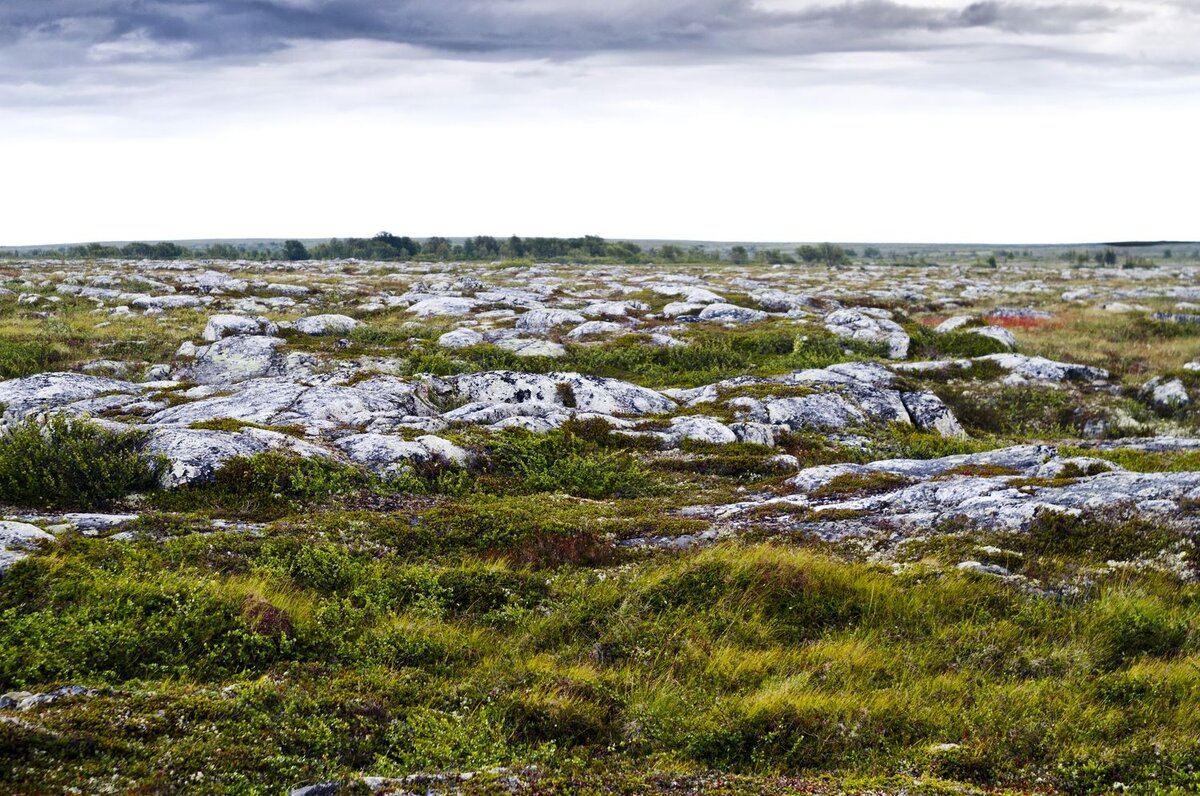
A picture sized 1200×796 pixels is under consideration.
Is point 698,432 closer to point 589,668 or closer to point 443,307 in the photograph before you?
point 589,668

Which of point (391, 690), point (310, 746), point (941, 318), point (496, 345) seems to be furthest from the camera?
point (941, 318)

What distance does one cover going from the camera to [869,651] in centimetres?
745

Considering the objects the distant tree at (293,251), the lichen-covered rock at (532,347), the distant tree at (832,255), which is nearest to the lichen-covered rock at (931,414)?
the lichen-covered rock at (532,347)

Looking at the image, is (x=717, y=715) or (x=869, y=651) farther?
(x=869, y=651)

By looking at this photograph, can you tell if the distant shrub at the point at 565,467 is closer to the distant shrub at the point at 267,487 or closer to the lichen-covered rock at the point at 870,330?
the distant shrub at the point at 267,487

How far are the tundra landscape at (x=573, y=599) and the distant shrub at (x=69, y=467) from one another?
0.07 metres

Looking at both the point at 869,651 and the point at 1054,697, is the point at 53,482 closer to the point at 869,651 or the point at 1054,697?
the point at 869,651

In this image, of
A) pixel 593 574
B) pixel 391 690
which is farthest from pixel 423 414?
pixel 391 690

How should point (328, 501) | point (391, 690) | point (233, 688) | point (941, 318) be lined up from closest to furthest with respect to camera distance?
1. point (233, 688)
2. point (391, 690)
3. point (328, 501)
4. point (941, 318)

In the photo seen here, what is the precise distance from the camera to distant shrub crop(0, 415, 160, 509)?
11.7m

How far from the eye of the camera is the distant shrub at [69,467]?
11.7m

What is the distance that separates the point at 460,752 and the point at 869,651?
4.71 m

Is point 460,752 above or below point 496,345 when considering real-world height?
below

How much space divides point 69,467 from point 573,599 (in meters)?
10.3
